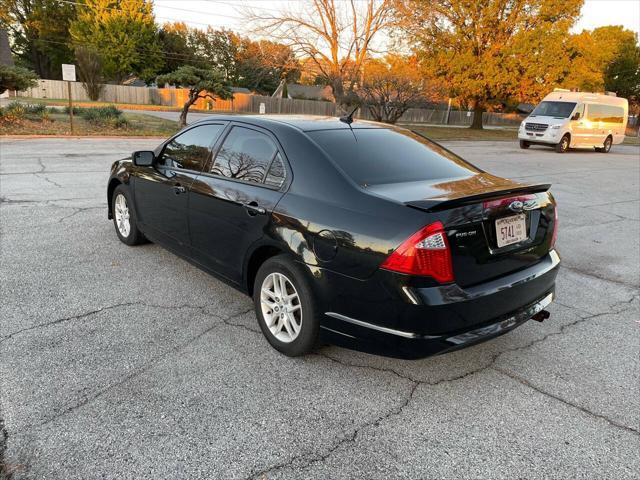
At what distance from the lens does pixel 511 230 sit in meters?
2.88

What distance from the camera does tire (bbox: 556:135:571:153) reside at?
20.3 meters

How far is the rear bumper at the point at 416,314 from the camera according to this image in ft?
8.26

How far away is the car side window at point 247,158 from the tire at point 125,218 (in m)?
1.68

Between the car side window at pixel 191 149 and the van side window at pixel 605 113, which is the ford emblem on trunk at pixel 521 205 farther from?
the van side window at pixel 605 113

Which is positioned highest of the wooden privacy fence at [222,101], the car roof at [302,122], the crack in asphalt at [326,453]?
the wooden privacy fence at [222,101]

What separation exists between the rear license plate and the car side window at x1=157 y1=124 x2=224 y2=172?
230 cm

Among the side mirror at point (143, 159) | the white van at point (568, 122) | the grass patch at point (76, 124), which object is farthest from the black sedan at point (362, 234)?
the white van at point (568, 122)

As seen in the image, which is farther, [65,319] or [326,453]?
[65,319]

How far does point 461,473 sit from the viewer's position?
224cm

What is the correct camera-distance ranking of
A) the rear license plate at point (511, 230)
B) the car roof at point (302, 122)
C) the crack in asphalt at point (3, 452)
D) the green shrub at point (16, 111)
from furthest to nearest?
the green shrub at point (16, 111) < the car roof at point (302, 122) < the rear license plate at point (511, 230) < the crack in asphalt at point (3, 452)

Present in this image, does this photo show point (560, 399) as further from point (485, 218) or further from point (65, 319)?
point (65, 319)

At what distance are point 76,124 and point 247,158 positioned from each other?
18.7 meters

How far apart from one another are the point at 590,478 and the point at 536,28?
35898 mm

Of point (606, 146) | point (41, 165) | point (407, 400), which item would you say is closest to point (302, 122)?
point (407, 400)
